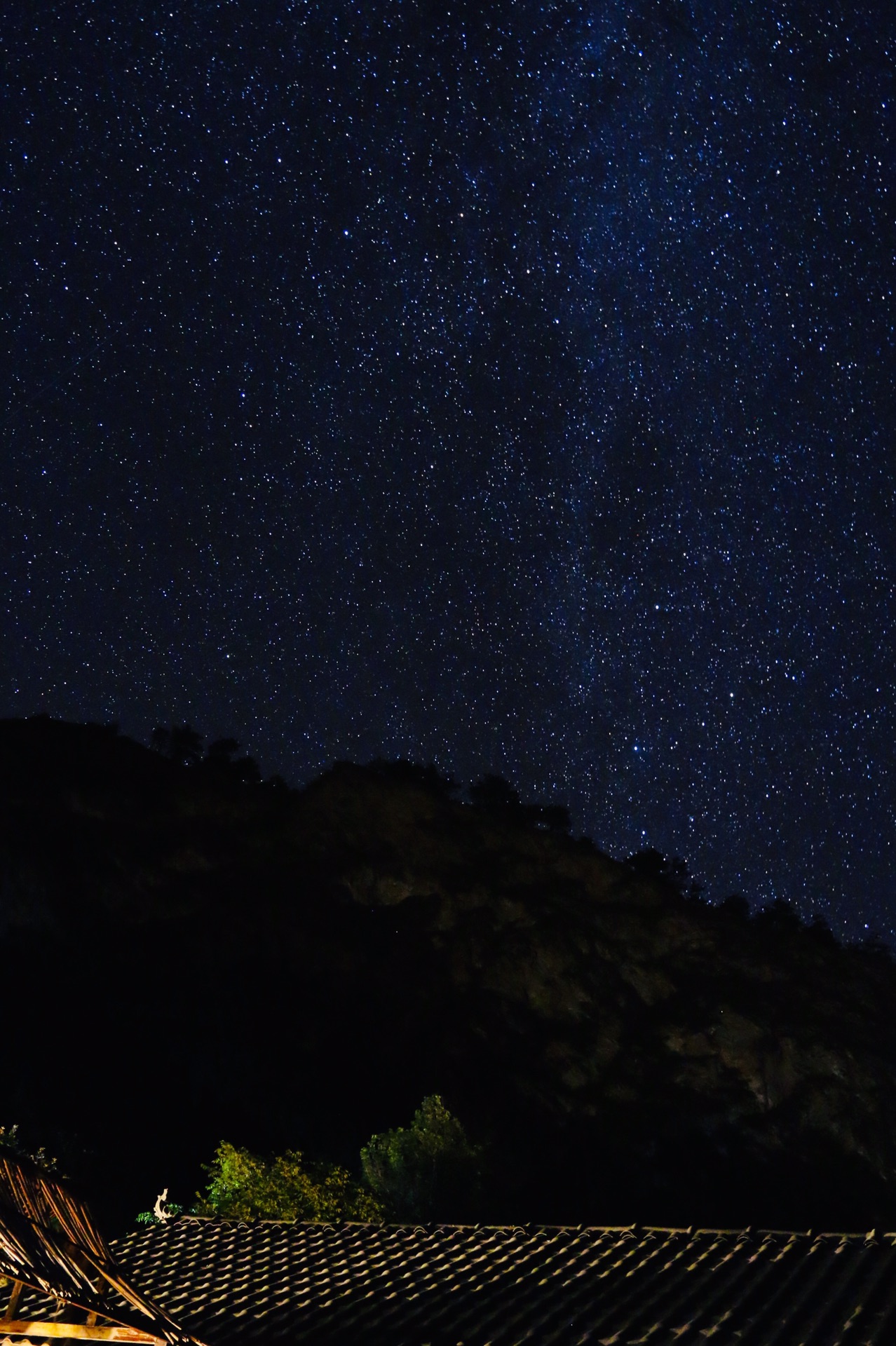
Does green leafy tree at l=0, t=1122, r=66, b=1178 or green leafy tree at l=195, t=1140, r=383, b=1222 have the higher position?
green leafy tree at l=0, t=1122, r=66, b=1178

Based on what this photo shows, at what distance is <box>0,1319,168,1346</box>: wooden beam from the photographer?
5852 mm

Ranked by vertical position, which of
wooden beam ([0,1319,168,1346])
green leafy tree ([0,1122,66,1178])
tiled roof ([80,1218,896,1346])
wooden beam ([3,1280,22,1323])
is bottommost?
tiled roof ([80,1218,896,1346])

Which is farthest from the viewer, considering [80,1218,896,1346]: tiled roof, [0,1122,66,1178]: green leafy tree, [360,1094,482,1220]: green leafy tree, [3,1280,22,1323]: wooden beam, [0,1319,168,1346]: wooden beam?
[360,1094,482,1220]: green leafy tree

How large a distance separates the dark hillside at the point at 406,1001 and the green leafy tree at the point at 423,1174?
826 cm

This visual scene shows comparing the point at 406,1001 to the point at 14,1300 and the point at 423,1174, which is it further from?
the point at 14,1300

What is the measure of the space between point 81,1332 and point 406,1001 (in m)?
39.4

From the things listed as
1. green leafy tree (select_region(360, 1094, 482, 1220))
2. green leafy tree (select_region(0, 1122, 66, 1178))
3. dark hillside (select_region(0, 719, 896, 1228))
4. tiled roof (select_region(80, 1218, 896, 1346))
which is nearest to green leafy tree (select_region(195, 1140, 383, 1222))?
green leafy tree (select_region(360, 1094, 482, 1220))

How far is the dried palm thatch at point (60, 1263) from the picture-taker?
5.54 m

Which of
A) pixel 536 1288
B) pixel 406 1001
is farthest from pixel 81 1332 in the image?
pixel 406 1001

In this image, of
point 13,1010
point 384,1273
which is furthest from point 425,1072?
point 384,1273

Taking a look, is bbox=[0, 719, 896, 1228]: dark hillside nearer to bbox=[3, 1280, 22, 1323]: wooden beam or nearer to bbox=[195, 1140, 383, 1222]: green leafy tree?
bbox=[195, 1140, 383, 1222]: green leafy tree

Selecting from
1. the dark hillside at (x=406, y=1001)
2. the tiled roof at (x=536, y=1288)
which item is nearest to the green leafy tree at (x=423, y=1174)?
the dark hillside at (x=406, y=1001)

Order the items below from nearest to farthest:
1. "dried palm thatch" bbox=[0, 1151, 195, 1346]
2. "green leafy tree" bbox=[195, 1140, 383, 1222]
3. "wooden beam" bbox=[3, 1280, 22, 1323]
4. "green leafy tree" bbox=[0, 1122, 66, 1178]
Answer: "dried palm thatch" bbox=[0, 1151, 195, 1346], "wooden beam" bbox=[3, 1280, 22, 1323], "green leafy tree" bbox=[0, 1122, 66, 1178], "green leafy tree" bbox=[195, 1140, 383, 1222]

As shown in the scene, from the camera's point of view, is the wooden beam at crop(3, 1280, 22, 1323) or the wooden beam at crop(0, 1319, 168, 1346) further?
the wooden beam at crop(0, 1319, 168, 1346)
